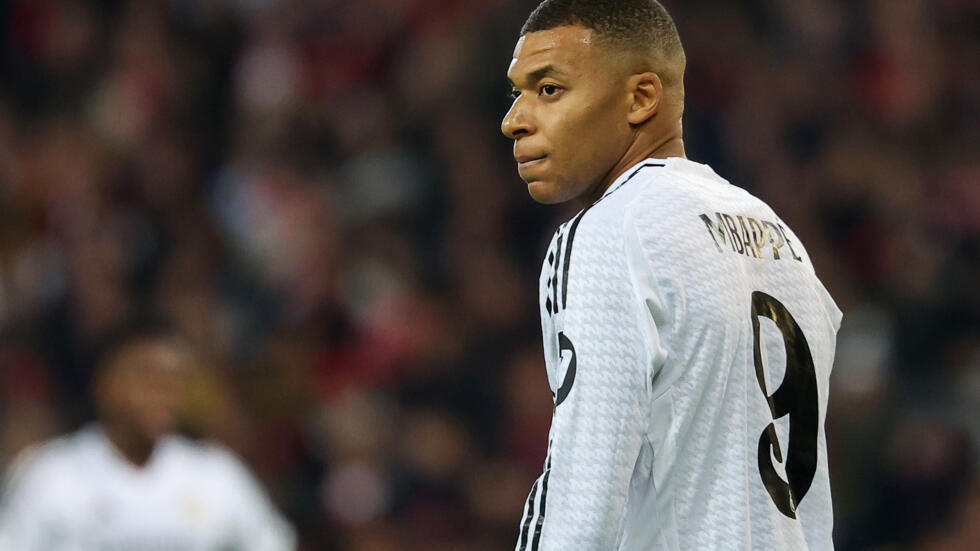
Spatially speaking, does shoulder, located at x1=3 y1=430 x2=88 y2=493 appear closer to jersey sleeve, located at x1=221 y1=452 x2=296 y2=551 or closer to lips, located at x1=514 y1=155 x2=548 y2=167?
jersey sleeve, located at x1=221 y1=452 x2=296 y2=551

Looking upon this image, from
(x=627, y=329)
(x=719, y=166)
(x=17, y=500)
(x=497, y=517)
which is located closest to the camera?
(x=627, y=329)

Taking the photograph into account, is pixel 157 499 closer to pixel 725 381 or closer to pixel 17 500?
pixel 17 500

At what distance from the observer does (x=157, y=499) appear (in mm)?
5766

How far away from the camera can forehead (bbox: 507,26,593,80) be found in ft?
8.12

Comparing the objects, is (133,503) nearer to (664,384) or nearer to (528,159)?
(528,159)

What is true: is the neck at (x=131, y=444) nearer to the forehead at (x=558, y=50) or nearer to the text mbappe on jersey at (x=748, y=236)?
the forehead at (x=558, y=50)

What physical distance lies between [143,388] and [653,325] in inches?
148

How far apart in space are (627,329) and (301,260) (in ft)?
19.0

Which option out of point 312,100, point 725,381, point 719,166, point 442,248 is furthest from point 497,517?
point 725,381

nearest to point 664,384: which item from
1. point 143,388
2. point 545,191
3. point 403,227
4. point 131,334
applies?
point 545,191

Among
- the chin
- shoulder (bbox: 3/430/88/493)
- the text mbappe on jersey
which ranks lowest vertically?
shoulder (bbox: 3/430/88/493)

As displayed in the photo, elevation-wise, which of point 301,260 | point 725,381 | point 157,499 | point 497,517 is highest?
point 301,260

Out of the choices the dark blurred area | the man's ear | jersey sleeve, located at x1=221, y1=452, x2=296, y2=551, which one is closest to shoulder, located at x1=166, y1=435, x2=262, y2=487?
jersey sleeve, located at x1=221, y1=452, x2=296, y2=551

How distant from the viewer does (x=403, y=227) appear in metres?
7.98
